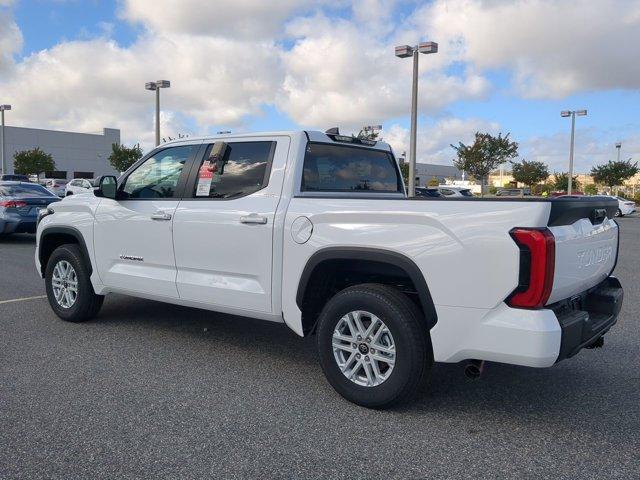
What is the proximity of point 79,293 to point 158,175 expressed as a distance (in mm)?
1555

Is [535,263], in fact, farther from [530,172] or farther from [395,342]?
[530,172]

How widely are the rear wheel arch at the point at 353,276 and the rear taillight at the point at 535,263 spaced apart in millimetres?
590

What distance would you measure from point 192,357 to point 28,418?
152 centimetres

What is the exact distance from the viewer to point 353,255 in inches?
157

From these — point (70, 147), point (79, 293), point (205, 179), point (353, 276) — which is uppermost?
point (70, 147)

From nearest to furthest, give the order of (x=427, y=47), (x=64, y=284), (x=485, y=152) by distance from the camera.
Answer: (x=64, y=284) < (x=427, y=47) < (x=485, y=152)

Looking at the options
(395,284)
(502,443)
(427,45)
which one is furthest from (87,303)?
(427,45)

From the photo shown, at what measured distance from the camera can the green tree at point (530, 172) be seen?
63584 mm

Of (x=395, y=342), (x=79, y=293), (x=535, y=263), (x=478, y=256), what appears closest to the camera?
(x=535, y=263)

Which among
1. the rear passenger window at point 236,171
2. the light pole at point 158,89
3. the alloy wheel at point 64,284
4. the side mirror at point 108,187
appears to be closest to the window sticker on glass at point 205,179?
the rear passenger window at point 236,171

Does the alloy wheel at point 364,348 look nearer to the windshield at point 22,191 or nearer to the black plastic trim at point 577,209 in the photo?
the black plastic trim at point 577,209

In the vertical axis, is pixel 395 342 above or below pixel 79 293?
above

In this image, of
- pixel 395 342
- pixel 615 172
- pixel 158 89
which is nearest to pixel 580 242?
pixel 395 342

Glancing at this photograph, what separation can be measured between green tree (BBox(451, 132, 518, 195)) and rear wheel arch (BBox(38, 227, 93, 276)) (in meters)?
41.2
